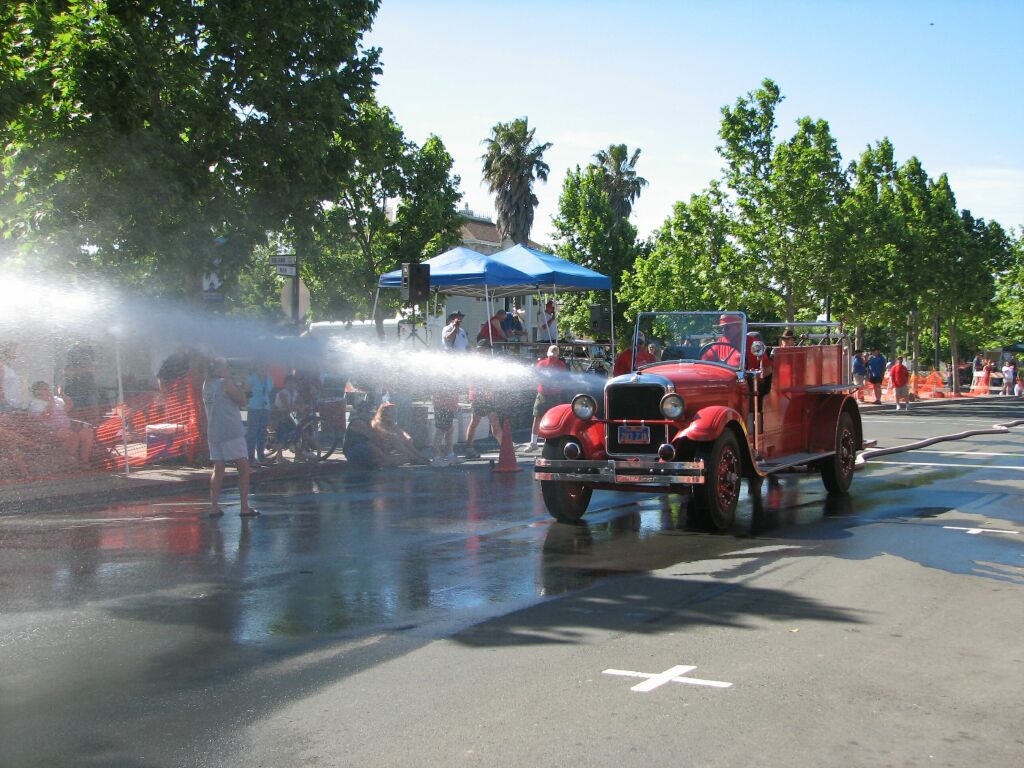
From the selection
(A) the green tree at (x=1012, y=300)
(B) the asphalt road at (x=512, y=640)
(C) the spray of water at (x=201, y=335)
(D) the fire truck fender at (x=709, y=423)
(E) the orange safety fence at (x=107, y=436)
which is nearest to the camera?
(B) the asphalt road at (x=512, y=640)

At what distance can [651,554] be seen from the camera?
29.6ft

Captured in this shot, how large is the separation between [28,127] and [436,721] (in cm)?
1213

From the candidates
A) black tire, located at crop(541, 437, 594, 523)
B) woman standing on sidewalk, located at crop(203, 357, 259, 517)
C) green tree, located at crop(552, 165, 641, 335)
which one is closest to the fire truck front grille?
black tire, located at crop(541, 437, 594, 523)

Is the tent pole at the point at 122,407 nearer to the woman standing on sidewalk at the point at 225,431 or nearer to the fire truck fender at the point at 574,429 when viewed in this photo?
the woman standing on sidewalk at the point at 225,431

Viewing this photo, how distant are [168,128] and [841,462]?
10.3m

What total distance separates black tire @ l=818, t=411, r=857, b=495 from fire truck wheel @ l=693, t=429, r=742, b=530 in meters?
2.56

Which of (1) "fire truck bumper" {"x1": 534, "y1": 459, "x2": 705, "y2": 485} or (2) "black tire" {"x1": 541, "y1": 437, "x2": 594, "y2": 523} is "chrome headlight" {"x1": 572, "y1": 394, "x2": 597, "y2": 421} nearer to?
(2) "black tire" {"x1": 541, "y1": 437, "x2": 594, "y2": 523}

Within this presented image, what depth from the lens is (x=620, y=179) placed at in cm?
7256

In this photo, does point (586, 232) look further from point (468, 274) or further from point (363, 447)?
point (363, 447)

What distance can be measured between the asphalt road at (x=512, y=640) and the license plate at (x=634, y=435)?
87 cm

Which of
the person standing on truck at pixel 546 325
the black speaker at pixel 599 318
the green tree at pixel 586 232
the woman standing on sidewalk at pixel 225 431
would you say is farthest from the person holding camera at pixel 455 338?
the green tree at pixel 586 232

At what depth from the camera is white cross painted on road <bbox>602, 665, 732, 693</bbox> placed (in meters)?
5.27

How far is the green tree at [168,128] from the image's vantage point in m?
13.9

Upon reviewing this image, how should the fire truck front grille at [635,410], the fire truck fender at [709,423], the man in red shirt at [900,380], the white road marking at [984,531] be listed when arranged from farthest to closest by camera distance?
the man in red shirt at [900,380] → the fire truck front grille at [635,410] → the white road marking at [984,531] → the fire truck fender at [709,423]
